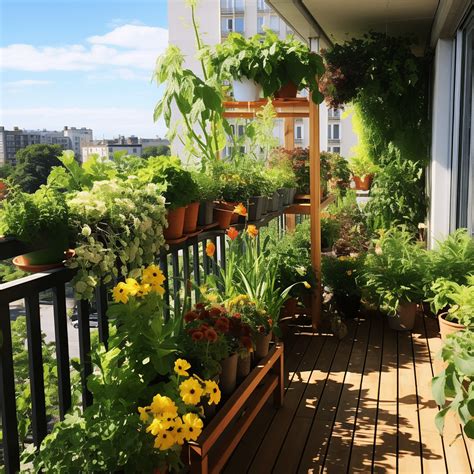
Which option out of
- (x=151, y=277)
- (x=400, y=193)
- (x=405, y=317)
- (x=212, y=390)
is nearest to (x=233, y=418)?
(x=212, y=390)

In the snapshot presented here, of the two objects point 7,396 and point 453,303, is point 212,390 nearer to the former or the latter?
point 7,396

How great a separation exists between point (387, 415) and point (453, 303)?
1.17 m

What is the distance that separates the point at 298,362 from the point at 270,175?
1.27m

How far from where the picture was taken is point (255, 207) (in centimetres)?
350

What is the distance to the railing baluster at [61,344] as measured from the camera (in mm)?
1837

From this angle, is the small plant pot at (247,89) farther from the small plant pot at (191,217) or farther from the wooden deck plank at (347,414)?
the wooden deck plank at (347,414)

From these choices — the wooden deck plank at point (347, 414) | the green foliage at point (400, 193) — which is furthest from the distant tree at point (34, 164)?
the green foliage at point (400, 193)

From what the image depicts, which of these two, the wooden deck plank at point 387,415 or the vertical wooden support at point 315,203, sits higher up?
the vertical wooden support at point 315,203

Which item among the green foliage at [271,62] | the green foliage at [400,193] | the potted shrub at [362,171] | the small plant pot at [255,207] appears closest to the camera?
the small plant pot at [255,207]

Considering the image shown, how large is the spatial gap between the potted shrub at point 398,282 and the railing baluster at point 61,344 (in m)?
2.73

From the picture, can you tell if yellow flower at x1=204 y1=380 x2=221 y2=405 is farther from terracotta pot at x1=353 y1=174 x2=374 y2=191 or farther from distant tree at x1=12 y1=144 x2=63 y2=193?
terracotta pot at x1=353 y1=174 x2=374 y2=191

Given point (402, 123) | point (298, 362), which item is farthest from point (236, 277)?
point (402, 123)

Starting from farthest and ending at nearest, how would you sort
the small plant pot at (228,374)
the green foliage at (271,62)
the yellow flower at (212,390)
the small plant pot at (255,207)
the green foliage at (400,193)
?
the green foliage at (400,193), the green foliage at (271,62), the small plant pot at (255,207), the small plant pot at (228,374), the yellow flower at (212,390)

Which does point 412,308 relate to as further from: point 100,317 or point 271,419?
point 100,317
